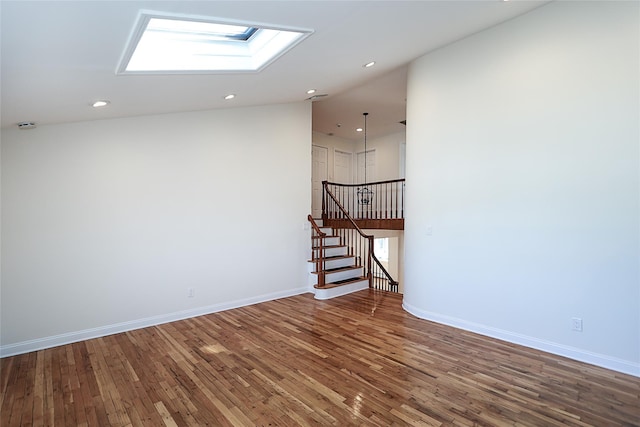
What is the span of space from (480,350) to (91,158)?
4.67m

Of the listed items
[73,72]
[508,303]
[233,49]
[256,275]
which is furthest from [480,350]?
[73,72]

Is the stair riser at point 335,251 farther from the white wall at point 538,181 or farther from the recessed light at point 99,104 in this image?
the recessed light at point 99,104

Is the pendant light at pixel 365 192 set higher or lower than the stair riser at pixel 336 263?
higher

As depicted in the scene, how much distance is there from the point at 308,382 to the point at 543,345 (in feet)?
7.83

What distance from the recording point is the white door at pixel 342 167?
29.7 feet

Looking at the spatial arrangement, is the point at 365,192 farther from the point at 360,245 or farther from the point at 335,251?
the point at 335,251

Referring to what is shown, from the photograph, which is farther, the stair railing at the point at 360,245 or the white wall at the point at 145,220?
the stair railing at the point at 360,245

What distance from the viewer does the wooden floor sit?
7.22 ft

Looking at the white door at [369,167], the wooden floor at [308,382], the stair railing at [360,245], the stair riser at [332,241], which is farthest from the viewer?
the white door at [369,167]

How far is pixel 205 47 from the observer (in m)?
2.83

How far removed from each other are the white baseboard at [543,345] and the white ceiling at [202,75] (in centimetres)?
327

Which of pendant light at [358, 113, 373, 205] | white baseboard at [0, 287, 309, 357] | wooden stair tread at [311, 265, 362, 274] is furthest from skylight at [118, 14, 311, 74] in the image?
pendant light at [358, 113, 373, 205]

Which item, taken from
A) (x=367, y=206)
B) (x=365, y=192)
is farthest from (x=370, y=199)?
(x=367, y=206)

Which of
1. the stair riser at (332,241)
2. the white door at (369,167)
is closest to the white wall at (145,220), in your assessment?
the stair riser at (332,241)
